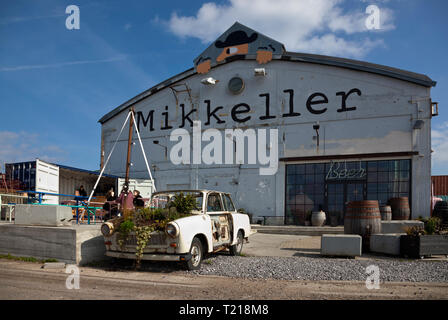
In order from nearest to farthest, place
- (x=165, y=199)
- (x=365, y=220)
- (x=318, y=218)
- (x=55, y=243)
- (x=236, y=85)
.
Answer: (x=55, y=243)
(x=165, y=199)
(x=365, y=220)
(x=318, y=218)
(x=236, y=85)

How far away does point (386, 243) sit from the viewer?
9094 millimetres

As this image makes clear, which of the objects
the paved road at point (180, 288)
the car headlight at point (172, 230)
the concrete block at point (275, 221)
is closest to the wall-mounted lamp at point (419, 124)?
the concrete block at point (275, 221)

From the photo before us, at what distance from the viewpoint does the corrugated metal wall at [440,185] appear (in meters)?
28.9

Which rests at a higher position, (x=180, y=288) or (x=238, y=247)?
(x=180, y=288)

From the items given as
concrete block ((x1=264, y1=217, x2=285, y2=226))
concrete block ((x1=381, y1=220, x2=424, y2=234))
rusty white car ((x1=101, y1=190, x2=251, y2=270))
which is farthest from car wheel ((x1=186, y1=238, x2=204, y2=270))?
concrete block ((x1=264, y1=217, x2=285, y2=226))

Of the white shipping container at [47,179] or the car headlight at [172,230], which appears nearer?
the car headlight at [172,230]

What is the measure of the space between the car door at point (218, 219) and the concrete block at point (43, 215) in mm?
3225

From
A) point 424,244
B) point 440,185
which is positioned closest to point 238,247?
point 424,244

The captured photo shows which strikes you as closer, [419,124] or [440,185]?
[419,124]

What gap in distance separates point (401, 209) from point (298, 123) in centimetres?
642

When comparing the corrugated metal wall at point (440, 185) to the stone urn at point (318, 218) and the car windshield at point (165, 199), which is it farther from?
the car windshield at point (165, 199)

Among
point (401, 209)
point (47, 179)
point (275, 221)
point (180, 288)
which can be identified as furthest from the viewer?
point (275, 221)

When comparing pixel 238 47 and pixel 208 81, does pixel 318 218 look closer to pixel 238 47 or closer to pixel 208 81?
pixel 208 81
